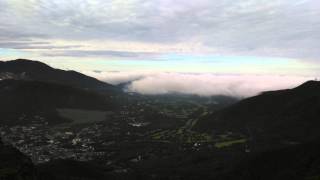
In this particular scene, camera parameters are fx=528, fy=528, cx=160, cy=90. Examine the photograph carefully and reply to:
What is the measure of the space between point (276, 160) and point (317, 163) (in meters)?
16.9

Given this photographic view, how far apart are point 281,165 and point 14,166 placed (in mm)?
86498

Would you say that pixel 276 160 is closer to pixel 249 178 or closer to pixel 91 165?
pixel 249 178

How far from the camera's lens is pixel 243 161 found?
184125 millimetres

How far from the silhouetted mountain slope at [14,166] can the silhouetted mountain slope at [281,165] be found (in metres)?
62.9

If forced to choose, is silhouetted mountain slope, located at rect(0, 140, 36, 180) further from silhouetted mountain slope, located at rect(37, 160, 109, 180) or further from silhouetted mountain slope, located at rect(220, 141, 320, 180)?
silhouetted mountain slope, located at rect(220, 141, 320, 180)

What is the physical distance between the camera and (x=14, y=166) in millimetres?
141125

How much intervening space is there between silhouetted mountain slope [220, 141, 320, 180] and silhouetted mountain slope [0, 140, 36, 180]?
62912 millimetres

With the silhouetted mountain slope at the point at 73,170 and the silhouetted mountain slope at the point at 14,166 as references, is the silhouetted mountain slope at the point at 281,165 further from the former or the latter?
the silhouetted mountain slope at the point at 14,166

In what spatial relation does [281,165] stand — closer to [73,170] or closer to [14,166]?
[73,170]

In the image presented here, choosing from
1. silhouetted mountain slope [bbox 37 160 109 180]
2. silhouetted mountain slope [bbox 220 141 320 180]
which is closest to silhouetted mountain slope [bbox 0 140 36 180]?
silhouetted mountain slope [bbox 37 160 109 180]

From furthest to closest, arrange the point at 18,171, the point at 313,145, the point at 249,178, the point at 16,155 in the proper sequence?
the point at 313,145, the point at 249,178, the point at 16,155, the point at 18,171

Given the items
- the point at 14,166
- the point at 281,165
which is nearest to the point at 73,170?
the point at 14,166

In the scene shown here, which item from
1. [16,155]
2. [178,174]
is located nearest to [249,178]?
[178,174]

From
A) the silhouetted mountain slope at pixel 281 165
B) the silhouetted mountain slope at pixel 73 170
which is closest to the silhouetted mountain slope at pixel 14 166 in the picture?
the silhouetted mountain slope at pixel 73 170
